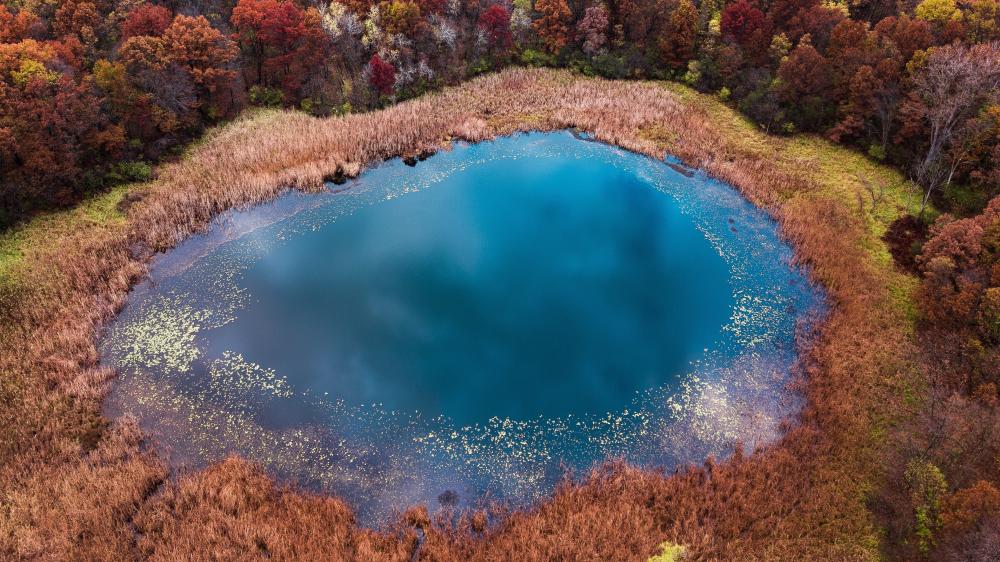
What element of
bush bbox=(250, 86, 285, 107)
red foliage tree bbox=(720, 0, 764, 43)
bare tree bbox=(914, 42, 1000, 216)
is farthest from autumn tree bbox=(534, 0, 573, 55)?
bare tree bbox=(914, 42, 1000, 216)

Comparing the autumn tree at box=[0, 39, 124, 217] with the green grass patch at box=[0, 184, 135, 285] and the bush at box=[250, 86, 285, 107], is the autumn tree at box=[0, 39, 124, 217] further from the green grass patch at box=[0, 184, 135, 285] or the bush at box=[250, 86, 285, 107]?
the bush at box=[250, 86, 285, 107]

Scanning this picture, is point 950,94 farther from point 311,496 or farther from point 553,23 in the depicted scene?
point 311,496

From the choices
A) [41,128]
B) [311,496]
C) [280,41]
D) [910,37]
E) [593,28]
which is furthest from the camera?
[593,28]

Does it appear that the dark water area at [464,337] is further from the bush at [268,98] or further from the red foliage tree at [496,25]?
the red foliage tree at [496,25]

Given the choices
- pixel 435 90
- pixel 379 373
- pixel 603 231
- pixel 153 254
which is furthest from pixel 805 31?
pixel 153 254

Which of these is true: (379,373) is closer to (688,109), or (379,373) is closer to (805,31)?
(688,109)

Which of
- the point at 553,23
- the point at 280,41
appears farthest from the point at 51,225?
the point at 553,23

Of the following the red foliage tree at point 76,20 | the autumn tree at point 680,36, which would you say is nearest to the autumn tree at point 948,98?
the autumn tree at point 680,36
